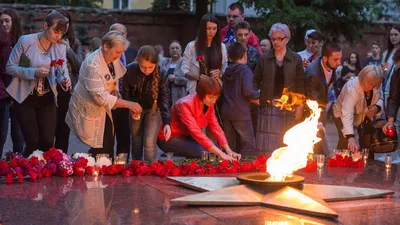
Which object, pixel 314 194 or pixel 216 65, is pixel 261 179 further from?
pixel 216 65

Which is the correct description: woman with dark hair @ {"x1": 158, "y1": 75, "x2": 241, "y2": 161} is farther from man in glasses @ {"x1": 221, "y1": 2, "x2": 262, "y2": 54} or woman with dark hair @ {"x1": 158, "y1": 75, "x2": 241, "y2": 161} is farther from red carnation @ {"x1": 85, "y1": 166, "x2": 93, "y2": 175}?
man in glasses @ {"x1": 221, "y1": 2, "x2": 262, "y2": 54}

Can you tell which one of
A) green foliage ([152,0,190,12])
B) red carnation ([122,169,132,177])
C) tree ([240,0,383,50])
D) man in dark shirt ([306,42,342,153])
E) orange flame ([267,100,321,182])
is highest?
green foliage ([152,0,190,12])

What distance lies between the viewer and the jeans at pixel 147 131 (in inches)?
329

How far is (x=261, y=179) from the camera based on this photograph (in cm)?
644

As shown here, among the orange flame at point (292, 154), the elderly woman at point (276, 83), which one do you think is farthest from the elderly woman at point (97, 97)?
the orange flame at point (292, 154)

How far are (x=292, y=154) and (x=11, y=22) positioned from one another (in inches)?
151

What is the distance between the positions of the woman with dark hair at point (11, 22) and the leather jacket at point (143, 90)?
1.33m

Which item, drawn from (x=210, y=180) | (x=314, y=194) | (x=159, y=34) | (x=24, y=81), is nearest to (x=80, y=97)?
(x=24, y=81)

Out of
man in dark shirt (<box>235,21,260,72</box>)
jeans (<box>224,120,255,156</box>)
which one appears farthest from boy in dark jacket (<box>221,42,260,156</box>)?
man in dark shirt (<box>235,21,260,72</box>)

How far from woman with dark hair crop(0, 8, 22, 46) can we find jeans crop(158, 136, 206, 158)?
196cm

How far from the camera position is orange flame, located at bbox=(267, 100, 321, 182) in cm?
640

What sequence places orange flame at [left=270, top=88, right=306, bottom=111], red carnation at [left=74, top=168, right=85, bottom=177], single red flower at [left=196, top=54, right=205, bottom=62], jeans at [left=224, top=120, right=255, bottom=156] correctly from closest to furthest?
red carnation at [left=74, top=168, right=85, bottom=177] → orange flame at [left=270, top=88, right=306, bottom=111] → jeans at [left=224, top=120, right=255, bottom=156] → single red flower at [left=196, top=54, right=205, bottom=62]

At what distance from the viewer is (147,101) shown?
8.38 metres

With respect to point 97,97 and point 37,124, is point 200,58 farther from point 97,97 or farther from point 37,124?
point 37,124
